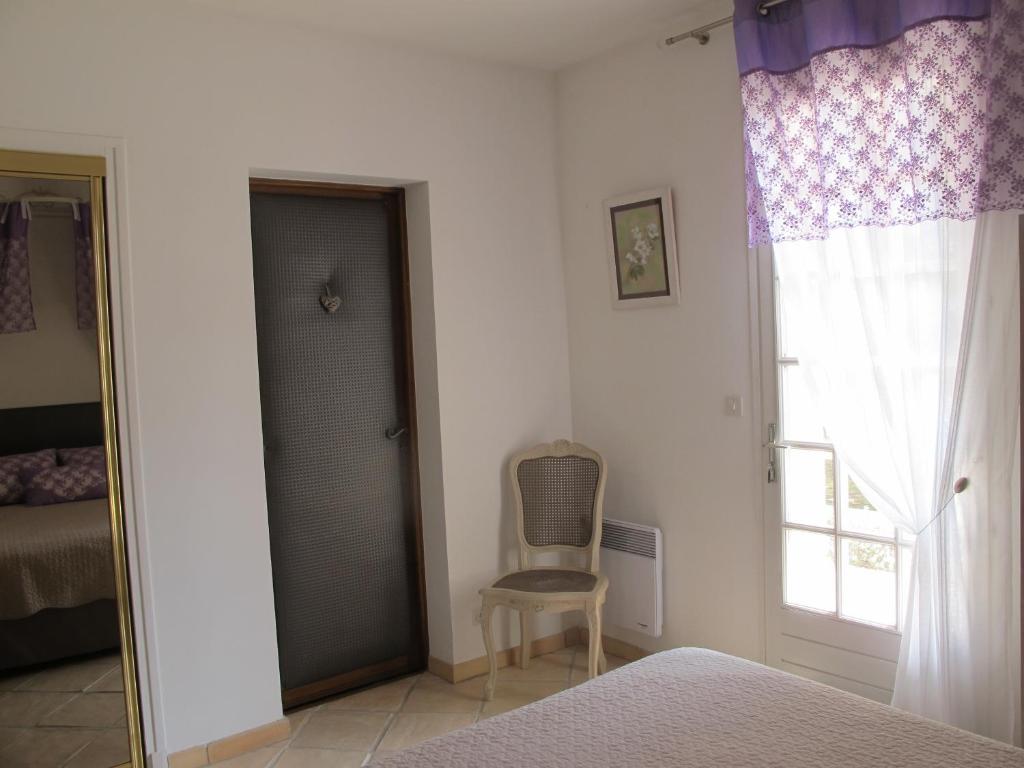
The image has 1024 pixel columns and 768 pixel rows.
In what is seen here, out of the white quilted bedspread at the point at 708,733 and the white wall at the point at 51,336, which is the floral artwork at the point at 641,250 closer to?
the white quilted bedspread at the point at 708,733

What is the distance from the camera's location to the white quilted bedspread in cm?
173

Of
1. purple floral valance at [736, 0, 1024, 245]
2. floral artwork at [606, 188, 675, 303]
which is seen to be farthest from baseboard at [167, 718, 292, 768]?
purple floral valance at [736, 0, 1024, 245]

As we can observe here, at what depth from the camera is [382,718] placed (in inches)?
134

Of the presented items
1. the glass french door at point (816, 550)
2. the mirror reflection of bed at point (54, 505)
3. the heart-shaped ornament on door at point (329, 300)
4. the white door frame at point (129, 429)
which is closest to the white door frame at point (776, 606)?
the glass french door at point (816, 550)

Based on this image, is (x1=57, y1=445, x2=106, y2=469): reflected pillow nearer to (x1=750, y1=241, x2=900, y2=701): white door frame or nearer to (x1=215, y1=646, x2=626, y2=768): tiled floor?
(x1=215, y1=646, x2=626, y2=768): tiled floor

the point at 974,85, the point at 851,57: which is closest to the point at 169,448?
the point at 851,57

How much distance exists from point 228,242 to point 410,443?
3.87 ft

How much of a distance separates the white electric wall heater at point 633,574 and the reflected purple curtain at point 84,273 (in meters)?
2.24

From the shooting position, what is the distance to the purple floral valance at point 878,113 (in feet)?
7.79

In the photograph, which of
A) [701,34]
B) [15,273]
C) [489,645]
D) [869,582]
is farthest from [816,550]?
[15,273]

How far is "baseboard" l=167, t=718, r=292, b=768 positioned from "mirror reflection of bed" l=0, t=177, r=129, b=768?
0.73 ft

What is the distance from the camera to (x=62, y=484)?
2.85 m

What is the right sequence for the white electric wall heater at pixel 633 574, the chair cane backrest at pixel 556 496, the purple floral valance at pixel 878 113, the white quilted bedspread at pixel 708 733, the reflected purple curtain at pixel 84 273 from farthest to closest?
the chair cane backrest at pixel 556 496, the white electric wall heater at pixel 633 574, the reflected purple curtain at pixel 84 273, the purple floral valance at pixel 878 113, the white quilted bedspread at pixel 708 733

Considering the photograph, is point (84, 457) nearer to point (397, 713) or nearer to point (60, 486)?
point (60, 486)
